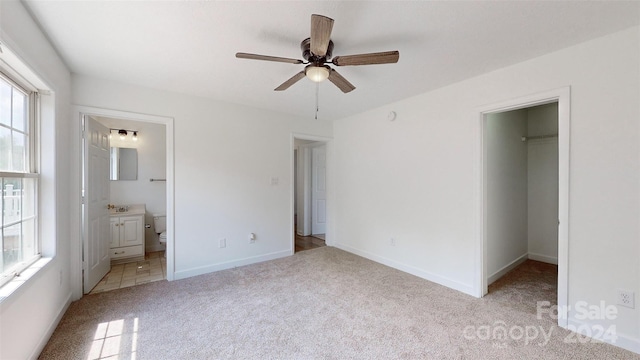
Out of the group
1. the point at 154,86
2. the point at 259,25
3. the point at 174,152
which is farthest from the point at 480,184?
the point at 154,86

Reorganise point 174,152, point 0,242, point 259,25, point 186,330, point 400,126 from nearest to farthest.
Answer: point 0,242 → point 259,25 → point 186,330 → point 174,152 → point 400,126

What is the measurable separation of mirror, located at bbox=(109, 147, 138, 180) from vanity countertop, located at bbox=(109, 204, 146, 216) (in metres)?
0.47

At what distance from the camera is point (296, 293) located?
2.81 metres

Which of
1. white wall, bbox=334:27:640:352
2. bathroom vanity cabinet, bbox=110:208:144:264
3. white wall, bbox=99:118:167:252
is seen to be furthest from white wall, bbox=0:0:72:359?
white wall, bbox=334:27:640:352

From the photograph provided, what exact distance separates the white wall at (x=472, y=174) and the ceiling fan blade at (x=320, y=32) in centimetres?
201

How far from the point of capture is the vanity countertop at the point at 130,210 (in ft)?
12.6

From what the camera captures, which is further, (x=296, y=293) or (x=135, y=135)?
(x=135, y=135)

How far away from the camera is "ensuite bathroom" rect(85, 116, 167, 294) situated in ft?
12.3

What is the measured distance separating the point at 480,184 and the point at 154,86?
3.85 metres

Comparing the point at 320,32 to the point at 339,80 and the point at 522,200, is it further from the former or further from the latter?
the point at 522,200

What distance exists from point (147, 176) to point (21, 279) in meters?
3.02

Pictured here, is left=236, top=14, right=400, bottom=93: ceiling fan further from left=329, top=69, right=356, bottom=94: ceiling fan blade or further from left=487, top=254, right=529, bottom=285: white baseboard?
left=487, top=254, right=529, bottom=285: white baseboard

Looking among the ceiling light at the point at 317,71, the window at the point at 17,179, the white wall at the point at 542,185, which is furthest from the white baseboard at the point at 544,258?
the window at the point at 17,179

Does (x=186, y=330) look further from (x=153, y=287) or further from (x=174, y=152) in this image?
(x=174, y=152)
